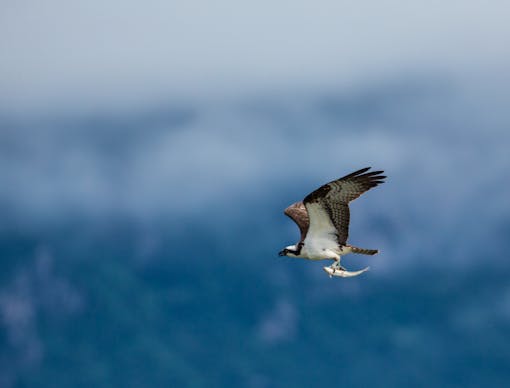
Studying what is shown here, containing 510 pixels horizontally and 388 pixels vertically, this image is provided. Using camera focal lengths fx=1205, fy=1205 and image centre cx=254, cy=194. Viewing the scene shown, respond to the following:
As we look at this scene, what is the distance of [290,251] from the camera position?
46000mm

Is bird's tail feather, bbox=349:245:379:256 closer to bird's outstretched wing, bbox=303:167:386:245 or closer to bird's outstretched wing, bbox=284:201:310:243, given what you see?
bird's outstretched wing, bbox=303:167:386:245

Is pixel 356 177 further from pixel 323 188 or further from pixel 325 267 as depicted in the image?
pixel 325 267

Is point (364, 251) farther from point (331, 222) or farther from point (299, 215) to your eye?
point (299, 215)

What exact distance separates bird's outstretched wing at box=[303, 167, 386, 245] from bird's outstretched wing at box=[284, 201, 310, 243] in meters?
1.59

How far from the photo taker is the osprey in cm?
4266

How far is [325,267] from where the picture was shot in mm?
44406

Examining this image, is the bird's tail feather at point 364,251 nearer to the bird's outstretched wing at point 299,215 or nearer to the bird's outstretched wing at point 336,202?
the bird's outstretched wing at point 336,202

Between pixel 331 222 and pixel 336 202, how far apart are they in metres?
1.11

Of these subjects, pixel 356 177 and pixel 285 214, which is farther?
pixel 285 214

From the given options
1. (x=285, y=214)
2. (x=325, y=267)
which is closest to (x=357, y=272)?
(x=325, y=267)

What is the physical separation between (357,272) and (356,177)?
11.2 feet

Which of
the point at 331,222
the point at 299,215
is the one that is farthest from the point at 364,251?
the point at 299,215

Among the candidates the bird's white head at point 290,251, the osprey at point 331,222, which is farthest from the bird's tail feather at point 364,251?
the bird's white head at point 290,251

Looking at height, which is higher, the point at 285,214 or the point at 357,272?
the point at 285,214
